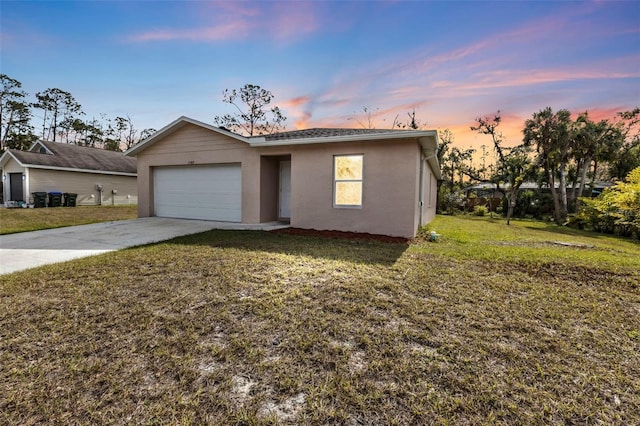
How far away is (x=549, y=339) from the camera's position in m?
2.61

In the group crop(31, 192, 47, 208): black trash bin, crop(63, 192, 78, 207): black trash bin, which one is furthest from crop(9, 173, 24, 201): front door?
crop(63, 192, 78, 207): black trash bin

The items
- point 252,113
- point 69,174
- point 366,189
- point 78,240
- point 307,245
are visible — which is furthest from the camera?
point 252,113

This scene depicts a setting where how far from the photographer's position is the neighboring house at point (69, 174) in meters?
17.1

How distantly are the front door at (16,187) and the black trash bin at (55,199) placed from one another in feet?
6.40

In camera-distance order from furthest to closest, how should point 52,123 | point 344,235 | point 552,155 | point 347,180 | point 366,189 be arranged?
point 52,123 → point 552,155 → point 347,180 → point 366,189 → point 344,235

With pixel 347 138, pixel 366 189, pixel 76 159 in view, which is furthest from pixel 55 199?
pixel 366 189

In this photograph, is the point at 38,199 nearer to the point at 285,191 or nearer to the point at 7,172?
Answer: the point at 7,172

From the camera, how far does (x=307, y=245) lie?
6508 millimetres

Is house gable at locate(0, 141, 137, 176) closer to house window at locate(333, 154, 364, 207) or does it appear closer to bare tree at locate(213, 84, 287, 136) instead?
bare tree at locate(213, 84, 287, 136)

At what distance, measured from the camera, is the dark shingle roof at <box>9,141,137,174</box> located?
56.9 feet

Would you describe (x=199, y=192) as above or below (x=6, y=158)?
below

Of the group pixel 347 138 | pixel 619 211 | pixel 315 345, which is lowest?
pixel 315 345

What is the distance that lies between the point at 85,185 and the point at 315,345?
23.3 metres

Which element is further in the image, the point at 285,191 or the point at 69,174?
the point at 69,174
